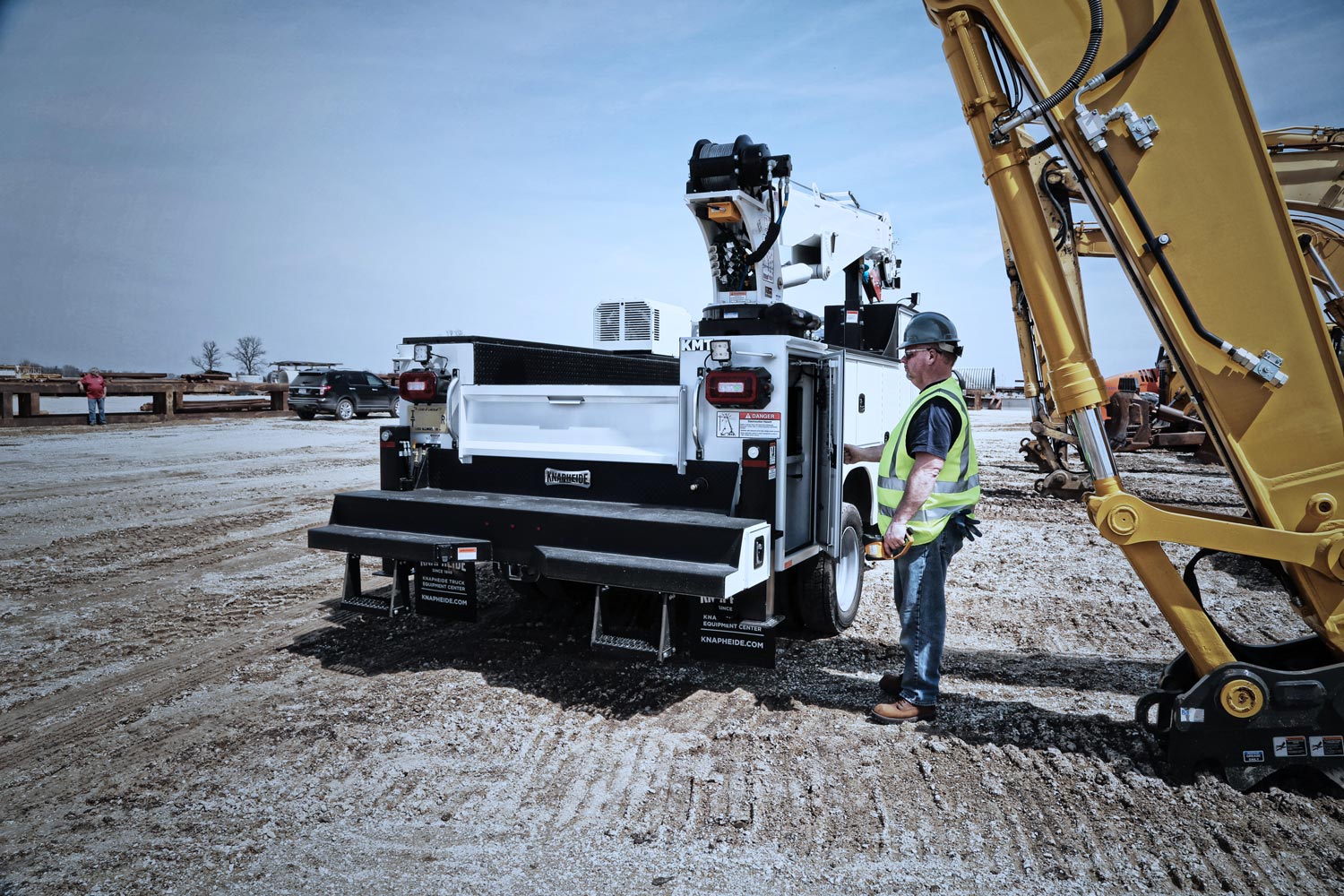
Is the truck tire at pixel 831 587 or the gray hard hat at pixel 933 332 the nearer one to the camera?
the gray hard hat at pixel 933 332

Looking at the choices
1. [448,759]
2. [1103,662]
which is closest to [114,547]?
[448,759]

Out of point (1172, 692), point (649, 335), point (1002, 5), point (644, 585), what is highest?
point (1002, 5)

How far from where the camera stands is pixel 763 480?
4.23 m

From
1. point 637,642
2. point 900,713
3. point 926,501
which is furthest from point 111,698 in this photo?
point 926,501

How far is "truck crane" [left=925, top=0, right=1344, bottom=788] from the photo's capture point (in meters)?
3.36

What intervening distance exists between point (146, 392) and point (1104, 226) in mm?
26606

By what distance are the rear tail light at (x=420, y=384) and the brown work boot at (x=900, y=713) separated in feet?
11.0

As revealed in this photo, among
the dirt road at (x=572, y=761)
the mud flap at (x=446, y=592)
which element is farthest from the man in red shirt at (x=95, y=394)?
the mud flap at (x=446, y=592)

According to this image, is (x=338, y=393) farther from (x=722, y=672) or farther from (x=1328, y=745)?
(x=1328, y=745)

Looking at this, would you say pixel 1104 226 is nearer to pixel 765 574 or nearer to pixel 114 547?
pixel 765 574

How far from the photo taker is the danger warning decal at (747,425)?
4.27 metres

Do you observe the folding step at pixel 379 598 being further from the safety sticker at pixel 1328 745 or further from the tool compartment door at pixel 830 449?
the safety sticker at pixel 1328 745

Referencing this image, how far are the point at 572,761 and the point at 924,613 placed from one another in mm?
1871

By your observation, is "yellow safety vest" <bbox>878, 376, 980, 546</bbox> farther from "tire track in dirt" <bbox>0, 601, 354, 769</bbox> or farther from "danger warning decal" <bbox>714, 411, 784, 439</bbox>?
"tire track in dirt" <bbox>0, 601, 354, 769</bbox>
